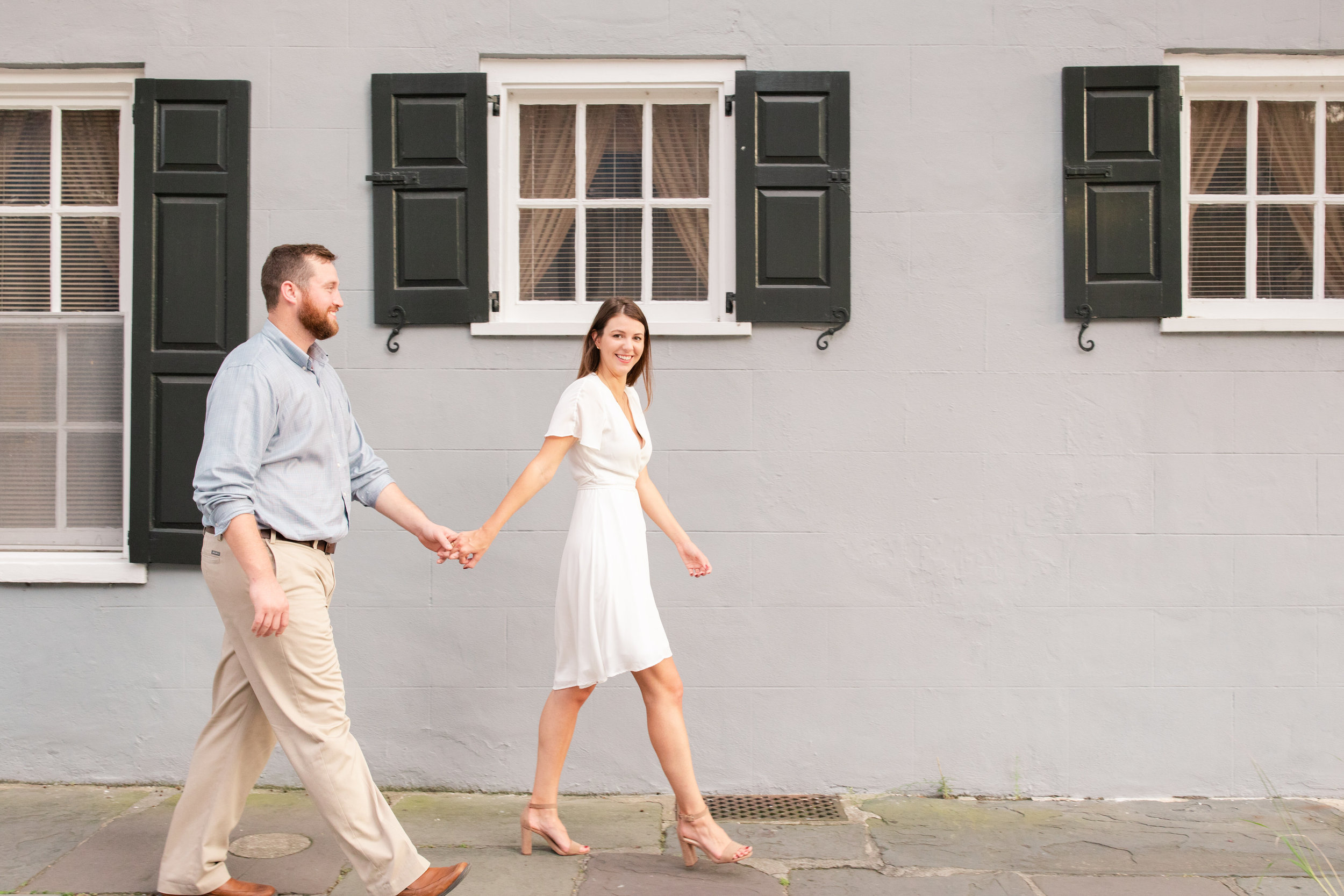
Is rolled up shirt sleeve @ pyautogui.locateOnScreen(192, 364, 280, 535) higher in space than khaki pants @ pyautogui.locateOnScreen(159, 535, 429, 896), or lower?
higher

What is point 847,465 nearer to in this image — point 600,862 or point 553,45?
point 600,862

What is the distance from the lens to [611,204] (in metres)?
4.30

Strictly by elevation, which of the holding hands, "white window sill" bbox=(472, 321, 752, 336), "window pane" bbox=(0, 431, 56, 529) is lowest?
the holding hands

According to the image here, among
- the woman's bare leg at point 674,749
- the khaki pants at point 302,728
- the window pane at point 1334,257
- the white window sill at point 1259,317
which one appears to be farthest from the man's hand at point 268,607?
the window pane at point 1334,257

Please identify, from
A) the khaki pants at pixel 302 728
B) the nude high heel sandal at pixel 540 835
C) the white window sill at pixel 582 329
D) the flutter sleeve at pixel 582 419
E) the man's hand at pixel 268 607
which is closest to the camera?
the man's hand at pixel 268 607

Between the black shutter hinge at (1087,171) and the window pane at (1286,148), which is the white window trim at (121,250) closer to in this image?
the black shutter hinge at (1087,171)

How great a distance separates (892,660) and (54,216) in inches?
159

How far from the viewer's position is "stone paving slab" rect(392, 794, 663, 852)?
11.8ft

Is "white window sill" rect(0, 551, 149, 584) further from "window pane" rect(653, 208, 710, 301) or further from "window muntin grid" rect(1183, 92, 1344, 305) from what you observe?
"window muntin grid" rect(1183, 92, 1344, 305)

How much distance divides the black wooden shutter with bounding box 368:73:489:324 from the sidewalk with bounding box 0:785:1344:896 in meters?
2.02

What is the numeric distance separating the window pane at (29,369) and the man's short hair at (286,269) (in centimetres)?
199

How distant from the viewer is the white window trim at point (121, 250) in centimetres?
414

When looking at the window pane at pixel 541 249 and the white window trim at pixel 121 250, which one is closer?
the white window trim at pixel 121 250

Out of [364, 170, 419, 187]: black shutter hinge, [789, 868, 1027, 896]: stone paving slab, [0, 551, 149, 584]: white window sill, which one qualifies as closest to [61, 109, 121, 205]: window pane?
[364, 170, 419, 187]: black shutter hinge
